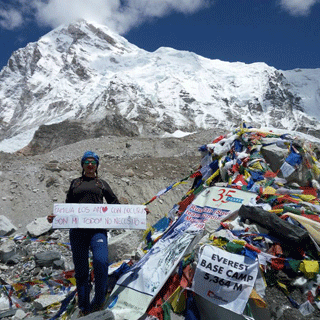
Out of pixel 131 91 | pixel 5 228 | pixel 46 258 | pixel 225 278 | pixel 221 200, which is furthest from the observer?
pixel 131 91

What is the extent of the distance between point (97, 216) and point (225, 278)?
4.76 feet

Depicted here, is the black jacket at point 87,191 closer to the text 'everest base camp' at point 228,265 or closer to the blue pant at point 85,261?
the blue pant at point 85,261

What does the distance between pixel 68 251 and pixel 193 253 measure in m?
3.74

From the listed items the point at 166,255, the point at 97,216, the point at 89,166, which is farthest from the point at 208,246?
the point at 89,166

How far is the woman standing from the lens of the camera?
11.0 ft

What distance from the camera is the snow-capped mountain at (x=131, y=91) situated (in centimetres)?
6781

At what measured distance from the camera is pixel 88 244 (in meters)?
3.54

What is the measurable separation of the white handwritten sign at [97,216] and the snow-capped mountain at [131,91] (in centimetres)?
4977

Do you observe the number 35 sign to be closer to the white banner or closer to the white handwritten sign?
the white banner

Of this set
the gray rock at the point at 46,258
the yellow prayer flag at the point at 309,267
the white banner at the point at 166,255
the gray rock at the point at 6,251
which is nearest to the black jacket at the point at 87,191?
the white banner at the point at 166,255

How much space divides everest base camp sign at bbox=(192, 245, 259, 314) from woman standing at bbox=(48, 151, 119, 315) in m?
0.96

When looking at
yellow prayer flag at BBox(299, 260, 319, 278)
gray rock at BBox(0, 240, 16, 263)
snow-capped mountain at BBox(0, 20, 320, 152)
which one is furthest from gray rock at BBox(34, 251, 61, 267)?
snow-capped mountain at BBox(0, 20, 320, 152)

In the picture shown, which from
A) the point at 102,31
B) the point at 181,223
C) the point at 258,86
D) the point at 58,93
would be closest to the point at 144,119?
the point at 58,93

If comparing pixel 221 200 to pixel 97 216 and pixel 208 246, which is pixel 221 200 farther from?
pixel 97 216
